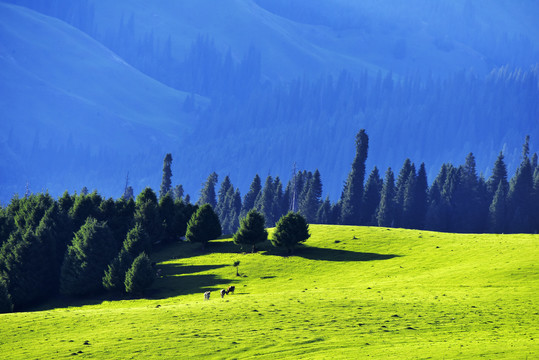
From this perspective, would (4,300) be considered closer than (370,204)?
Yes

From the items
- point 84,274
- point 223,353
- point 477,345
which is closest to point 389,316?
point 477,345

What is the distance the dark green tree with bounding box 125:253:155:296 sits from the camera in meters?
90.4

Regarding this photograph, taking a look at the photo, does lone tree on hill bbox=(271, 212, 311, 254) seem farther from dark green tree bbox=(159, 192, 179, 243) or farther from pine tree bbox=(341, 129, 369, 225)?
pine tree bbox=(341, 129, 369, 225)

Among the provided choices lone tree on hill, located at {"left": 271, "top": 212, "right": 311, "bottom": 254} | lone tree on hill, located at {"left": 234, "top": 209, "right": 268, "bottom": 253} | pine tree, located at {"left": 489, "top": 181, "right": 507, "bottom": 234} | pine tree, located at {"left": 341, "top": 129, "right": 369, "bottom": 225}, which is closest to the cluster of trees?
lone tree on hill, located at {"left": 234, "top": 209, "right": 268, "bottom": 253}

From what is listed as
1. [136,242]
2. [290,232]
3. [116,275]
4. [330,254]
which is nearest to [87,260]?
[116,275]

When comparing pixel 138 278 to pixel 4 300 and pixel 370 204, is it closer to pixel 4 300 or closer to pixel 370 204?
pixel 4 300

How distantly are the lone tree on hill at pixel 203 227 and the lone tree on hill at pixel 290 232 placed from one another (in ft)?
51.3

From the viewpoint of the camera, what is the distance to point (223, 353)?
5059 centimetres

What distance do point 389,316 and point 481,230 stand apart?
140482 mm

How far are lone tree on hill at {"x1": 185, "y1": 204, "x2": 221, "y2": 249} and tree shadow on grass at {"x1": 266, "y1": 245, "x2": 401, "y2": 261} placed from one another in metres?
13.8

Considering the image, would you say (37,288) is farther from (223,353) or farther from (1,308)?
(223,353)

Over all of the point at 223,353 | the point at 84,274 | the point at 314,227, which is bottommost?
the point at 223,353

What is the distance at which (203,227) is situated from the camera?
119688 millimetres

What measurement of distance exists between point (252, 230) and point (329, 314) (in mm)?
50285
